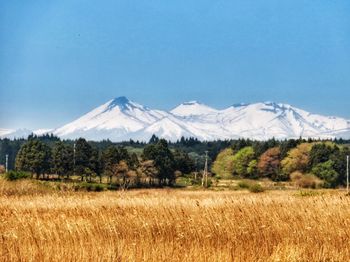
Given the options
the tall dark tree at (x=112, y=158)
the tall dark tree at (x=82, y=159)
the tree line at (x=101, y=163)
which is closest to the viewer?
the tall dark tree at (x=112, y=158)

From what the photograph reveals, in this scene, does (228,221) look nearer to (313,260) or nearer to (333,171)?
(313,260)

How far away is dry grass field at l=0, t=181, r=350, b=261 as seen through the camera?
1049 centimetres

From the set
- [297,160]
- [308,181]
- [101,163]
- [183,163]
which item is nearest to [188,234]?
[308,181]

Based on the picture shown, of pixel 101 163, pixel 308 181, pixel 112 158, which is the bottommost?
pixel 308 181

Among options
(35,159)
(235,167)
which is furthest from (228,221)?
(235,167)

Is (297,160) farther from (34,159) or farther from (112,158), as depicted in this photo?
(34,159)

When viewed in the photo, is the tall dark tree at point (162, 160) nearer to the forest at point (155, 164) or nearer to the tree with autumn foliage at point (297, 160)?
the forest at point (155, 164)

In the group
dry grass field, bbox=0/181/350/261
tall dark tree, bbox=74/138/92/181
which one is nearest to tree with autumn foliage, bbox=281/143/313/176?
tall dark tree, bbox=74/138/92/181

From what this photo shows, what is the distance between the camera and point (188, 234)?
12.7 m

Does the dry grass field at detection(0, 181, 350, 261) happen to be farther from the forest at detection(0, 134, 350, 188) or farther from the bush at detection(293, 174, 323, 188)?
the bush at detection(293, 174, 323, 188)

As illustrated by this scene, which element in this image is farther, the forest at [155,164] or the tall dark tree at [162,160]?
the tall dark tree at [162,160]

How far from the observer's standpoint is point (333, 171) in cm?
13625

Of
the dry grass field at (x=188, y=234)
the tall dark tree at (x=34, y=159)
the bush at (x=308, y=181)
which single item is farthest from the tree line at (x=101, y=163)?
the dry grass field at (x=188, y=234)

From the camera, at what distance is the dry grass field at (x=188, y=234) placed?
34.4 feet
